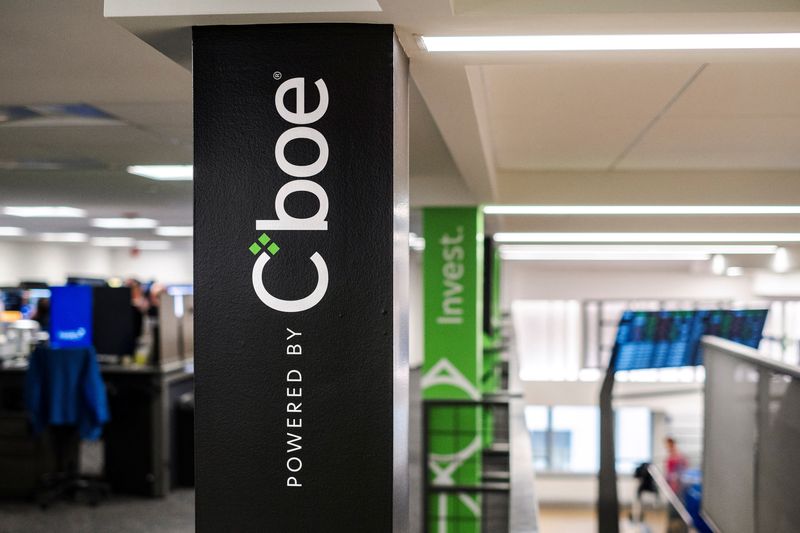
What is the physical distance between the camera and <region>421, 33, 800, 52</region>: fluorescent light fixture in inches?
63.2

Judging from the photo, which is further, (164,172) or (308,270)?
(164,172)

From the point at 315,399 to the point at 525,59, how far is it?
0.89 meters

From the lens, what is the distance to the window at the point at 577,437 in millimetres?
17672

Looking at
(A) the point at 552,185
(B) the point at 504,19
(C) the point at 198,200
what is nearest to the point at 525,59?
(B) the point at 504,19

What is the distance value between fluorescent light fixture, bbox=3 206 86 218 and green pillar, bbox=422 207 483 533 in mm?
3880

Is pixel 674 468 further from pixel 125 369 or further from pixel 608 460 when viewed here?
pixel 125 369

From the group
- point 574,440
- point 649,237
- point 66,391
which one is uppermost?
point 649,237

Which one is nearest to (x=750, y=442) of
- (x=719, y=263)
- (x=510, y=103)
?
(x=510, y=103)

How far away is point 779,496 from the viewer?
336 centimetres

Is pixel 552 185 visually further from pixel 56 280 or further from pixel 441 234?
pixel 56 280

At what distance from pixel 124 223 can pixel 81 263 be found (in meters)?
7.62

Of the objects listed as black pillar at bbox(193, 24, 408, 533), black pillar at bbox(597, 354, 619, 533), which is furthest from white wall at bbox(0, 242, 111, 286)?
black pillar at bbox(193, 24, 408, 533)

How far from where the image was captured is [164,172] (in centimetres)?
529

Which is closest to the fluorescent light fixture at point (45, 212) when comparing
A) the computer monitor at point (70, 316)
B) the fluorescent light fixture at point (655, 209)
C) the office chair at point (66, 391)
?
the computer monitor at point (70, 316)
